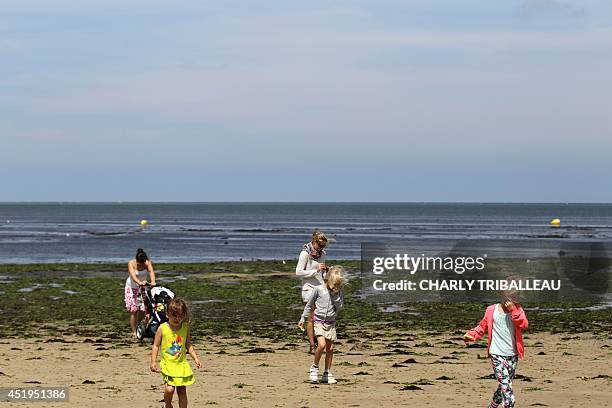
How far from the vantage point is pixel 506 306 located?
998 centimetres

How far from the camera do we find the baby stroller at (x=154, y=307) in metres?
15.7

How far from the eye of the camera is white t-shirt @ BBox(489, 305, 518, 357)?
10.1 m

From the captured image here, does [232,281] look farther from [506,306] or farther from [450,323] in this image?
[506,306]

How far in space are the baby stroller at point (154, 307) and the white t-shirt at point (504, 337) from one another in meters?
6.86

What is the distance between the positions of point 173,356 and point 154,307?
6207 mm

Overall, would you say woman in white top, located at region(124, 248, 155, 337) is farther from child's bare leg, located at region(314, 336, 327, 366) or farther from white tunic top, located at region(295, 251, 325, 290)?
child's bare leg, located at region(314, 336, 327, 366)

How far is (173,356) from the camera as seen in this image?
9.77 m

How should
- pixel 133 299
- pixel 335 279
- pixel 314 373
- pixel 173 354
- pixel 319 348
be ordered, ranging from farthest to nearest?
pixel 133 299 → pixel 314 373 → pixel 319 348 → pixel 335 279 → pixel 173 354

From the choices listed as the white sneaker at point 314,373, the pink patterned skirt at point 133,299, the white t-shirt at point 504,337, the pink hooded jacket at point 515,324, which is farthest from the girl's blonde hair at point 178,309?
the pink patterned skirt at point 133,299

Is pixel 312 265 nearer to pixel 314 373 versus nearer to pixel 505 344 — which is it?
pixel 314 373

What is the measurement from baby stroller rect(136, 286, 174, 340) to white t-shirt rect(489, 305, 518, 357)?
686 centimetres

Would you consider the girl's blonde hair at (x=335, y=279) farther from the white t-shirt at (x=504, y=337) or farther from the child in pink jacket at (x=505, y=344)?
the white t-shirt at (x=504, y=337)

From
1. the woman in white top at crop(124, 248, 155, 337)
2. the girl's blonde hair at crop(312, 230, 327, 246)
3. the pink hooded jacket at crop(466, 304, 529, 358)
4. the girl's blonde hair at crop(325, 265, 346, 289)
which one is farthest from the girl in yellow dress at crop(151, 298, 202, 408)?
the woman in white top at crop(124, 248, 155, 337)

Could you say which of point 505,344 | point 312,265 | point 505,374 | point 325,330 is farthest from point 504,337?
point 312,265
